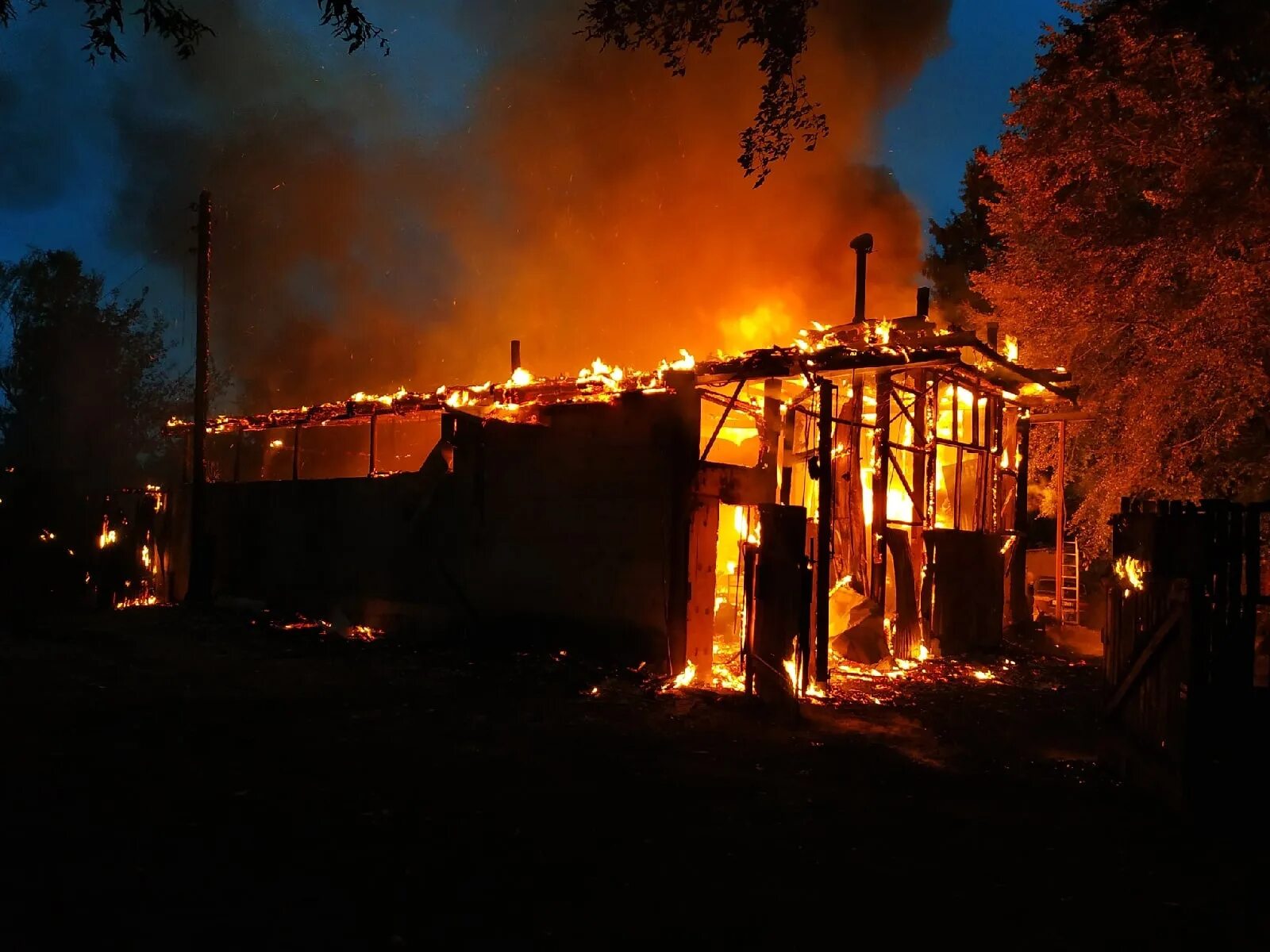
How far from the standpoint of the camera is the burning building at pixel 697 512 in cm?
1123

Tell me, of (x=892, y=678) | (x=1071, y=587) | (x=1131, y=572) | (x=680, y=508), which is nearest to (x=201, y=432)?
(x=680, y=508)

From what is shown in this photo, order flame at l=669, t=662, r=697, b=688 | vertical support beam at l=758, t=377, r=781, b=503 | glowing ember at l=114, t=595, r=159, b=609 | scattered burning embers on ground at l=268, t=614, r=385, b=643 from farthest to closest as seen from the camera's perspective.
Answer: glowing ember at l=114, t=595, r=159, b=609, scattered burning embers on ground at l=268, t=614, r=385, b=643, vertical support beam at l=758, t=377, r=781, b=503, flame at l=669, t=662, r=697, b=688

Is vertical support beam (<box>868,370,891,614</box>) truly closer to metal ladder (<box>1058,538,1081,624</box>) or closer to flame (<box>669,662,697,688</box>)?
flame (<box>669,662,697,688</box>)

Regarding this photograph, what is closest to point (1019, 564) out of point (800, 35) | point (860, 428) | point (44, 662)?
point (860, 428)

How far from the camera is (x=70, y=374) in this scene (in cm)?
4059

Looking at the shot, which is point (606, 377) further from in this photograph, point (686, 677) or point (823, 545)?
point (686, 677)

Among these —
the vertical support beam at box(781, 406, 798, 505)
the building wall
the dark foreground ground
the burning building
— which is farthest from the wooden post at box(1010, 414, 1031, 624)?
the building wall

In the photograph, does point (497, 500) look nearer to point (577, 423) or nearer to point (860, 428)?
point (577, 423)

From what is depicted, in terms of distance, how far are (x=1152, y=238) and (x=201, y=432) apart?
18.0 m

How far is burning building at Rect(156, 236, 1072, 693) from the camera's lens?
11227mm

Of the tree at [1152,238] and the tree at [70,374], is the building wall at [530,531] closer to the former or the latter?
the tree at [1152,238]

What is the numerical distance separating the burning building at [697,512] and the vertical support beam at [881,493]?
36 millimetres

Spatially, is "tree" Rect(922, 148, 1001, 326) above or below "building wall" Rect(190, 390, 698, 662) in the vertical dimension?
above

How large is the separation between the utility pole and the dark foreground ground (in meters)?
7.28
